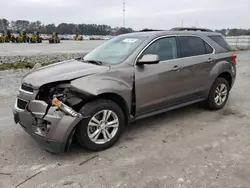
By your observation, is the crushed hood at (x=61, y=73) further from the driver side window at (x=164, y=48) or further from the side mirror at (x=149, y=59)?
Answer: the driver side window at (x=164, y=48)

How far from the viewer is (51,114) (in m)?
3.16

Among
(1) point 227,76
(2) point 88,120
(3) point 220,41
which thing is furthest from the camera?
(1) point 227,76

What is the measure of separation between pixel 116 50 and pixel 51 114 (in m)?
1.74

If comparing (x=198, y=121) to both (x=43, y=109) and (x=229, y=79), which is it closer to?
(x=229, y=79)

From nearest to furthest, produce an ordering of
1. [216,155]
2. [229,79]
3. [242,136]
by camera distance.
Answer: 1. [216,155]
2. [242,136]
3. [229,79]

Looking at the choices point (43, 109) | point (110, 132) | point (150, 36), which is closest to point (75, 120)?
point (43, 109)

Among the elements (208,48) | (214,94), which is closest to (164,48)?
(208,48)

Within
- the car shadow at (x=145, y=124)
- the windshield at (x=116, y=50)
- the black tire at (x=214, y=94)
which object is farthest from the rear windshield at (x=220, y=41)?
the windshield at (x=116, y=50)

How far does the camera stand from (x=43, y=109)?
10.5 ft

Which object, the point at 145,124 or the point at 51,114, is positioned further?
the point at 145,124

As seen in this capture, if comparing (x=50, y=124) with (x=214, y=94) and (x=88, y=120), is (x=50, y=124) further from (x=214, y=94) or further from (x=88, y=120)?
(x=214, y=94)

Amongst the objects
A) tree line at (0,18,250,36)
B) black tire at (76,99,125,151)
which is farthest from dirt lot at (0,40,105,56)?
tree line at (0,18,250,36)

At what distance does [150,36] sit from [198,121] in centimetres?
191

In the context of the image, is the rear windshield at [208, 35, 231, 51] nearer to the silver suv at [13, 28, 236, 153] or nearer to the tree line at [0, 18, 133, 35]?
the silver suv at [13, 28, 236, 153]
